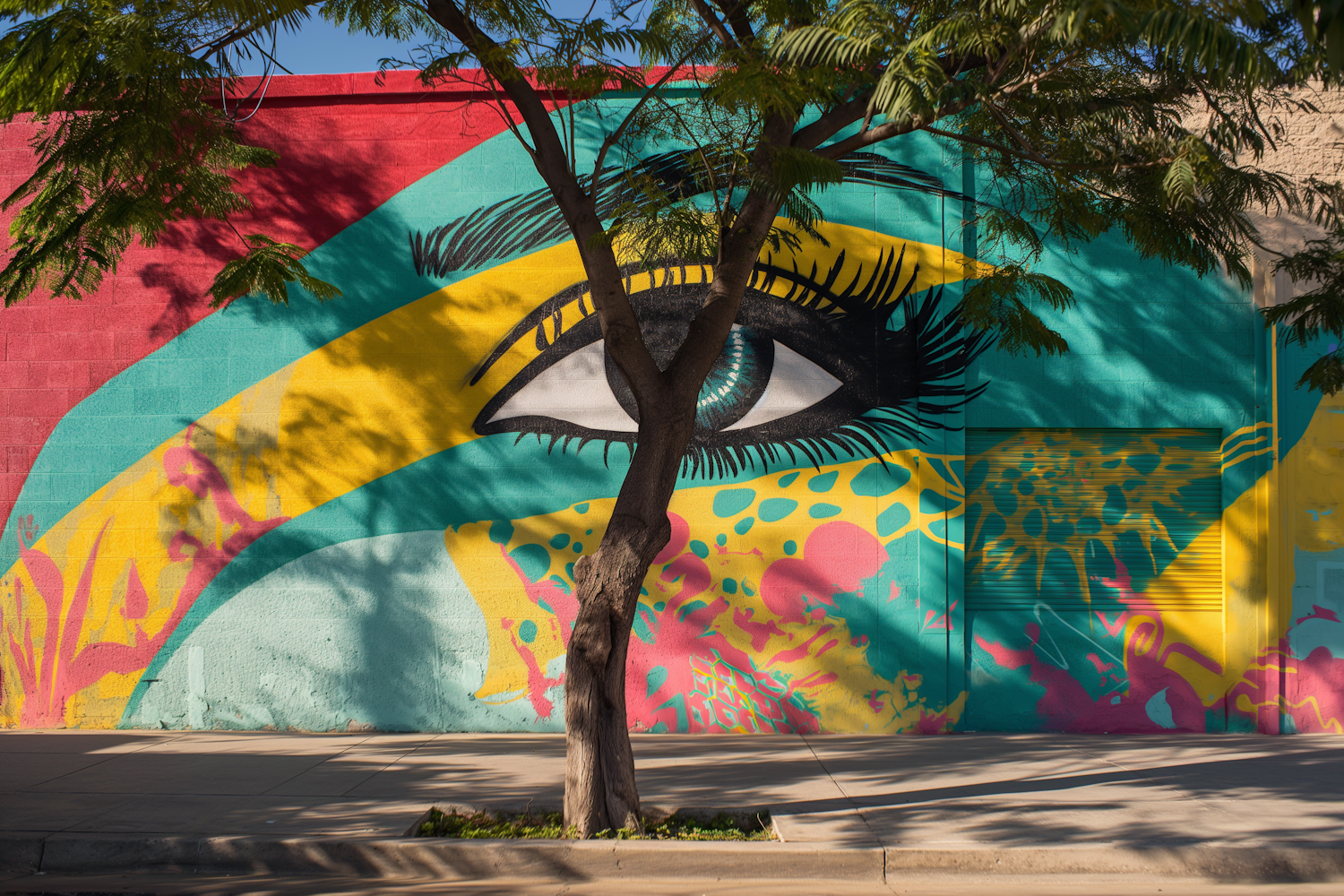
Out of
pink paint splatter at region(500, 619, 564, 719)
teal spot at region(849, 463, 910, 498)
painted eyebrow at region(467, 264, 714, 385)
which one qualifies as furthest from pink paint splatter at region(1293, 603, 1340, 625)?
pink paint splatter at region(500, 619, 564, 719)

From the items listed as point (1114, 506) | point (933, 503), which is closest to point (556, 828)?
point (933, 503)

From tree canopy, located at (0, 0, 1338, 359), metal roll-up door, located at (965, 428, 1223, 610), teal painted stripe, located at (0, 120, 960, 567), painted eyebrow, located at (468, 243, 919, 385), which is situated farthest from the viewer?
teal painted stripe, located at (0, 120, 960, 567)

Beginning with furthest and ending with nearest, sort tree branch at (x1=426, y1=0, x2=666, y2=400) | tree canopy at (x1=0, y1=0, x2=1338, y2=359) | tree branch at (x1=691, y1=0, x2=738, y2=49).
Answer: tree branch at (x1=691, y1=0, x2=738, y2=49), tree branch at (x1=426, y1=0, x2=666, y2=400), tree canopy at (x1=0, y1=0, x2=1338, y2=359)

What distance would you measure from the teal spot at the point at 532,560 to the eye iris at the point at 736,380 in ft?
5.99

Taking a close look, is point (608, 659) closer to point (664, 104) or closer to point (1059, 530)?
point (664, 104)

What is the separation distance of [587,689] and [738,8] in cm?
431

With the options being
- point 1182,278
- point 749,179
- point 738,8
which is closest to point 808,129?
point 749,179

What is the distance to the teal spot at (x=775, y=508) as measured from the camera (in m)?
8.09

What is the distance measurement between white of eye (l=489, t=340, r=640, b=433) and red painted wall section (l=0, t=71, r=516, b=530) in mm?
2257

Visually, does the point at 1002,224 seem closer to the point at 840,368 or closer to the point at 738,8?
the point at 840,368

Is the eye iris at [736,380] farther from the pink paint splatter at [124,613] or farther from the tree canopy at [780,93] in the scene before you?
the pink paint splatter at [124,613]

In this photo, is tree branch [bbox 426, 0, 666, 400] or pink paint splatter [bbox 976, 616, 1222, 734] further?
pink paint splatter [bbox 976, 616, 1222, 734]

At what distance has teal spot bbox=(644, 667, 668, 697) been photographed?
26.3 feet

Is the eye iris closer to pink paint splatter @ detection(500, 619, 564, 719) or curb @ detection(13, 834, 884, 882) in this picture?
pink paint splatter @ detection(500, 619, 564, 719)
